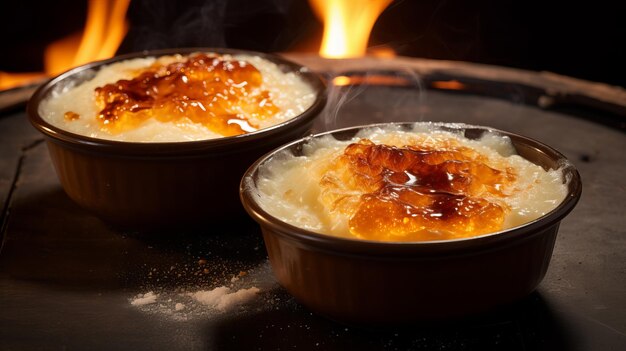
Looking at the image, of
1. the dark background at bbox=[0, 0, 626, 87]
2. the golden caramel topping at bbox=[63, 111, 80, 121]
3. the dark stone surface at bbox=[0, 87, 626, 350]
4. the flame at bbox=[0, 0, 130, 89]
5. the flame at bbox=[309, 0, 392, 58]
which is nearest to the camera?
the dark stone surface at bbox=[0, 87, 626, 350]

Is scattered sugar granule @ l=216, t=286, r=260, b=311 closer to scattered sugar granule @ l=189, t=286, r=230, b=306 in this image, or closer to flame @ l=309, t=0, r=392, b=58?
scattered sugar granule @ l=189, t=286, r=230, b=306

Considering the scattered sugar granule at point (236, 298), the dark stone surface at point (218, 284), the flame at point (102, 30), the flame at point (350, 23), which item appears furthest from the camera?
the flame at point (102, 30)

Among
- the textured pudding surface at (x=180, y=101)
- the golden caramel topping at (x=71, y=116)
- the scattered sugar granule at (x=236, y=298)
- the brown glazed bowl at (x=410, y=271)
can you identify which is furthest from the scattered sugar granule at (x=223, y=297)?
the golden caramel topping at (x=71, y=116)

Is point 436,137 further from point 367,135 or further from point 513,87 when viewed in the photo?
point 513,87

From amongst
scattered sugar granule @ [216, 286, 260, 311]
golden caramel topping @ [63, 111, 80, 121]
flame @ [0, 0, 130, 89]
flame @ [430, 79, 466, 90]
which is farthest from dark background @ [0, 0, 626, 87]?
scattered sugar granule @ [216, 286, 260, 311]

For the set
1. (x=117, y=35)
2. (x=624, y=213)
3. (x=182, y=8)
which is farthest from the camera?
(x=182, y=8)

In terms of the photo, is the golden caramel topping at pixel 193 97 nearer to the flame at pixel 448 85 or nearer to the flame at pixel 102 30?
the flame at pixel 448 85

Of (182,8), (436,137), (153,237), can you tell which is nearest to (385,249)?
(436,137)
